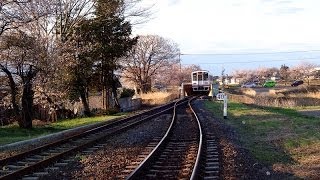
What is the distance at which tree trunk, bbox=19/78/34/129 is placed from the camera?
26.9 meters

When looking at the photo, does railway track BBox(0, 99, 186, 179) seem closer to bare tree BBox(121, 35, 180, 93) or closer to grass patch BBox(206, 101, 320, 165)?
grass patch BBox(206, 101, 320, 165)

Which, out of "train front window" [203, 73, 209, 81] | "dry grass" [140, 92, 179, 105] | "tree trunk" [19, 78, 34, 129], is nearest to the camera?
"tree trunk" [19, 78, 34, 129]

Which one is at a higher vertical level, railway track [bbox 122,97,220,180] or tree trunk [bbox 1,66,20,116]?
tree trunk [bbox 1,66,20,116]

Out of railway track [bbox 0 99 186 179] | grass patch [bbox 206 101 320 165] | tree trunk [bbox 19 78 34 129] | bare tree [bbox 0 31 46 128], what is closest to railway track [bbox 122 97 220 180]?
grass patch [bbox 206 101 320 165]

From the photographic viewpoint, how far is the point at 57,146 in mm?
15672

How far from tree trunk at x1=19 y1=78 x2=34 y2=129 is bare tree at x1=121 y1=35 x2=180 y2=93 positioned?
165 feet

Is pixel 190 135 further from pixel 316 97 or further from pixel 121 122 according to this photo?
pixel 316 97

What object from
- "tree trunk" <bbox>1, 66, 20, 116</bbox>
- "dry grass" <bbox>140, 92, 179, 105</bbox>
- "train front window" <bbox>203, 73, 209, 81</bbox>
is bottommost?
"dry grass" <bbox>140, 92, 179, 105</bbox>

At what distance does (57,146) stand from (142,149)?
287 centimetres

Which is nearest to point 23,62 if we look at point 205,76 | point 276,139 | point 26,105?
point 26,105

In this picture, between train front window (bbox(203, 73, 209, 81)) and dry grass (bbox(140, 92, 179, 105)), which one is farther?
train front window (bbox(203, 73, 209, 81))

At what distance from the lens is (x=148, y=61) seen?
86.6m

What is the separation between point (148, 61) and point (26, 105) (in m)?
58.9

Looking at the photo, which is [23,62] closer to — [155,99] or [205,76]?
[155,99]
